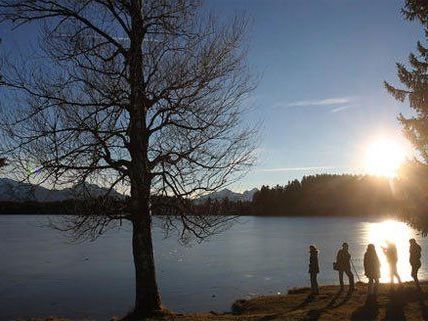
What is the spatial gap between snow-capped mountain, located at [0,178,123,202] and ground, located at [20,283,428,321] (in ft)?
13.1

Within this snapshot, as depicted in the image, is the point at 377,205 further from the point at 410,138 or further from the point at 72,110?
the point at 72,110

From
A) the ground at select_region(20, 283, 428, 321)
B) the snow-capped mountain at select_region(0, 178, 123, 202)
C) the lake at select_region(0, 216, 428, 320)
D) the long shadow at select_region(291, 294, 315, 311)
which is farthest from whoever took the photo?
the lake at select_region(0, 216, 428, 320)

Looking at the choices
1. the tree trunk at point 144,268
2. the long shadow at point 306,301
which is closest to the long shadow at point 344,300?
the long shadow at point 306,301

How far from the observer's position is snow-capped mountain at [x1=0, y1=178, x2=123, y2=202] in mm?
12836

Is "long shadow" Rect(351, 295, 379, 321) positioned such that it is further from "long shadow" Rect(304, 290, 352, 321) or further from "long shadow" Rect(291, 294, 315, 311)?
"long shadow" Rect(291, 294, 315, 311)

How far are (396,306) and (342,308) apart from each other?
5.30 feet

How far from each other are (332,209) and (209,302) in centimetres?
17410

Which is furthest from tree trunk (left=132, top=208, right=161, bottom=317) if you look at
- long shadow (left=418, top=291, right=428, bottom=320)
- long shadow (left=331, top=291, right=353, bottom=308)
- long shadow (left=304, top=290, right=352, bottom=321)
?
long shadow (left=418, top=291, right=428, bottom=320)

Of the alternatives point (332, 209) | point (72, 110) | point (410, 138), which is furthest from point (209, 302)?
point (332, 209)

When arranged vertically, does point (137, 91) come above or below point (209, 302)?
above

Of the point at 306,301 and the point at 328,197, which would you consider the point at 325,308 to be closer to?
the point at 306,301

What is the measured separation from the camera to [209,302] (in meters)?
28.2

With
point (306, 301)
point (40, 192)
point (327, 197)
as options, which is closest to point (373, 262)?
point (306, 301)

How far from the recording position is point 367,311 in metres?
14.8
